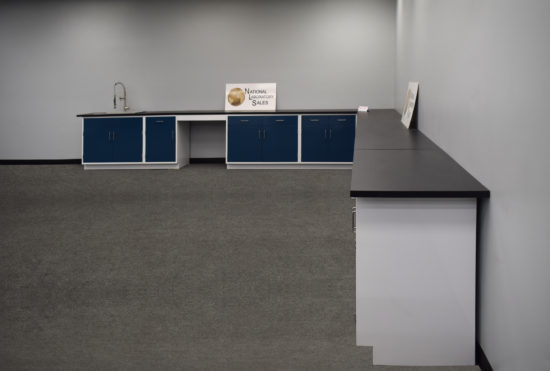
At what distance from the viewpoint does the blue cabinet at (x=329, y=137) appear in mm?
6566

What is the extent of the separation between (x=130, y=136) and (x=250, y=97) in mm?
1582

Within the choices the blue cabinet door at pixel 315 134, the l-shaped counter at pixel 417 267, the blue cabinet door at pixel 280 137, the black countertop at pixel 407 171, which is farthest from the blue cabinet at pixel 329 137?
the l-shaped counter at pixel 417 267

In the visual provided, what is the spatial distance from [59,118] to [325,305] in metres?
5.65

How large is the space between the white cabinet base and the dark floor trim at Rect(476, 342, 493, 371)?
0.07 ft

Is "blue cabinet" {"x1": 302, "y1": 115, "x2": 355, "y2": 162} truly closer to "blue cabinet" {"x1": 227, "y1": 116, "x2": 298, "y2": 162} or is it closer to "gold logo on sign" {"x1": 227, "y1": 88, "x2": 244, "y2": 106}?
"blue cabinet" {"x1": 227, "y1": 116, "x2": 298, "y2": 162}

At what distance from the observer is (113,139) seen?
6.77 meters

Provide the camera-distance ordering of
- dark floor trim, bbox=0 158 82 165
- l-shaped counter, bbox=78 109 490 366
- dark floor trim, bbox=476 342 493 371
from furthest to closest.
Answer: dark floor trim, bbox=0 158 82 165 < l-shaped counter, bbox=78 109 490 366 < dark floor trim, bbox=476 342 493 371

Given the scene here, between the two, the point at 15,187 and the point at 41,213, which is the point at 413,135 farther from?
the point at 15,187

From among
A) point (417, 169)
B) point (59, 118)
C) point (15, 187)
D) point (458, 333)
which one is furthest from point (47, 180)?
point (458, 333)

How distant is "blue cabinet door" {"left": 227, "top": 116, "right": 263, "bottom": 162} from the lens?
262 inches

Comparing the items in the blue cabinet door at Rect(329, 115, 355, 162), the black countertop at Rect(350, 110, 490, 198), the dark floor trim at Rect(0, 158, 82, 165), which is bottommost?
the dark floor trim at Rect(0, 158, 82, 165)

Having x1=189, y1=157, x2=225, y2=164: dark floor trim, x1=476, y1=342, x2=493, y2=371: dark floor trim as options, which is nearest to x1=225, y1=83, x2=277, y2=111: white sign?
x1=189, y1=157, x2=225, y2=164: dark floor trim

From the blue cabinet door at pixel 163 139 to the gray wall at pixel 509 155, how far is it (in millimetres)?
4630

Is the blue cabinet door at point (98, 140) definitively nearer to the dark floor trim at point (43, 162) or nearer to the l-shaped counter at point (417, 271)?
the dark floor trim at point (43, 162)
